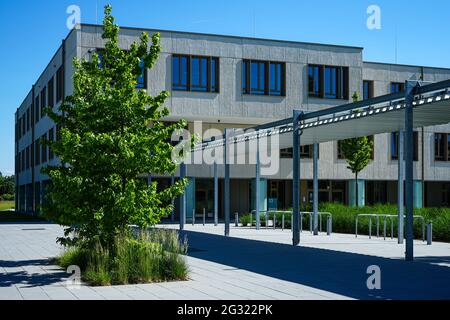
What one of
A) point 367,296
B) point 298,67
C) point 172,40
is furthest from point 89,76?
point 298,67

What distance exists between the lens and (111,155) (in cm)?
1309

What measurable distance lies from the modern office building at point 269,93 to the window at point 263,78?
62 millimetres

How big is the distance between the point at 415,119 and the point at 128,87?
8.91 meters

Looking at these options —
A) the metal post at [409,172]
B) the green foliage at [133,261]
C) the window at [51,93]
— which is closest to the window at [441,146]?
the window at [51,93]

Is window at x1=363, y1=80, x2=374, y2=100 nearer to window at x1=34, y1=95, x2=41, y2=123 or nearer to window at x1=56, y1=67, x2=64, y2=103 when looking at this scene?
window at x1=56, y1=67, x2=64, y2=103

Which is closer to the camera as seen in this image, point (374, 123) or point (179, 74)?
point (374, 123)

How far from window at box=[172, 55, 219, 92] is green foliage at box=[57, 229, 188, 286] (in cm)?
2557

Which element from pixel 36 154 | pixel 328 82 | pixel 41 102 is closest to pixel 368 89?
pixel 328 82

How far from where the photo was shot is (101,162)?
518 inches

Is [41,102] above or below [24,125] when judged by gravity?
above

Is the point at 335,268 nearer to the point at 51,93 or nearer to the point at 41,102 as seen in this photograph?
the point at 51,93

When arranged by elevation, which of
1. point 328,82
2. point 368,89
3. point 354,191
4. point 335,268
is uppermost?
point 368,89

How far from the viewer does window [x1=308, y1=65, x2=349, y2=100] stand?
42.6 meters

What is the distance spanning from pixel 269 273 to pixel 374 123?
8097mm
